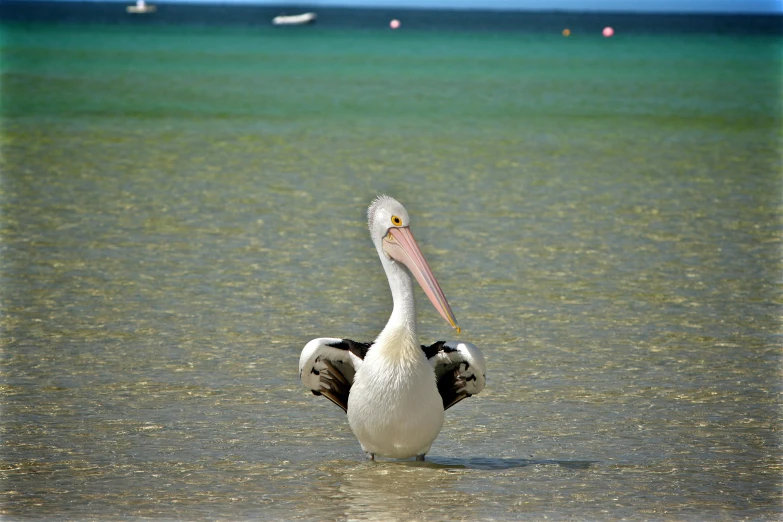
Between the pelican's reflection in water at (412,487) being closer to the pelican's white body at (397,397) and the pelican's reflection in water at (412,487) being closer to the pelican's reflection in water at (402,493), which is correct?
the pelican's reflection in water at (402,493)

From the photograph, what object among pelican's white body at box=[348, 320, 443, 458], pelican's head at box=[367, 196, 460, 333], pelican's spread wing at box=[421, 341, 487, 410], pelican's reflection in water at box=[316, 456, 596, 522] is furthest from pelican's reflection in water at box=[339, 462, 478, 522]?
pelican's head at box=[367, 196, 460, 333]

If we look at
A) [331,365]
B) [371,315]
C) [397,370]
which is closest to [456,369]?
[397,370]

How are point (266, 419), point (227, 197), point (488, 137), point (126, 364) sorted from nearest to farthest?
point (266, 419), point (126, 364), point (227, 197), point (488, 137)

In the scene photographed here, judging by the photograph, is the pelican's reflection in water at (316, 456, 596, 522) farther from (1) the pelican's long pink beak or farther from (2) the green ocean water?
(1) the pelican's long pink beak

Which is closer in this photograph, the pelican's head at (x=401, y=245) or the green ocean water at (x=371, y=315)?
the green ocean water at (x=371, y=315)

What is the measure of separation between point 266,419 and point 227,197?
5847mm

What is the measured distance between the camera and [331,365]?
14.8ft

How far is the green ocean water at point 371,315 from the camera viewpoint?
4.39m

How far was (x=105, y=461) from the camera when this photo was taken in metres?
4.55

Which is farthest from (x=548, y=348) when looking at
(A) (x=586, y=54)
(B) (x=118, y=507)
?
(A) (x=586, y=54)

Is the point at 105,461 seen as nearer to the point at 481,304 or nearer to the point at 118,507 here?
the point at 118,507

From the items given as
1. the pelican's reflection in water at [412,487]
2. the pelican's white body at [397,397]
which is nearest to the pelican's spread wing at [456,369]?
the pelican's white body at [397,397]

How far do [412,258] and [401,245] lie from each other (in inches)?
2.6

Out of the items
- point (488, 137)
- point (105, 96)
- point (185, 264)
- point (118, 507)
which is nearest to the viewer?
point (118, 507)
